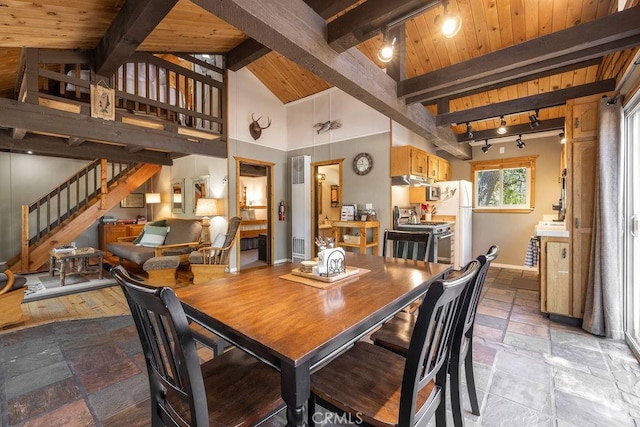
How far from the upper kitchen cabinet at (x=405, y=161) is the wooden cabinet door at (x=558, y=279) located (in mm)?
2144

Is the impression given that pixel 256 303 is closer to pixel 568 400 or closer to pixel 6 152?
pixel 568 400

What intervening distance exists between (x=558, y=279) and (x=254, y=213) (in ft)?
24.3

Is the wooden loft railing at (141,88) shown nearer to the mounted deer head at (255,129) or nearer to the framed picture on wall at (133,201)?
the mounted deer head at (255,129)

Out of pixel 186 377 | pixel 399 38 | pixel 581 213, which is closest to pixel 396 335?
pixel 186 377

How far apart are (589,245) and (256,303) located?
11.2ft

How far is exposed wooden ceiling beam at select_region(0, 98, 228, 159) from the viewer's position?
3.04 metres

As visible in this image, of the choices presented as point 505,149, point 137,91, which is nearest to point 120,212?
point 137,91

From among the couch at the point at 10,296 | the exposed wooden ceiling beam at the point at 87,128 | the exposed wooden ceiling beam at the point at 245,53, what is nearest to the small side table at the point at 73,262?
the couch at the point at 10,296

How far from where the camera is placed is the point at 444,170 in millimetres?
5949

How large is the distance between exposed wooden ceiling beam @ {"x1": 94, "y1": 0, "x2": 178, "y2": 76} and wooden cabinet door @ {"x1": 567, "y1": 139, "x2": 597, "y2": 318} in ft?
13.0

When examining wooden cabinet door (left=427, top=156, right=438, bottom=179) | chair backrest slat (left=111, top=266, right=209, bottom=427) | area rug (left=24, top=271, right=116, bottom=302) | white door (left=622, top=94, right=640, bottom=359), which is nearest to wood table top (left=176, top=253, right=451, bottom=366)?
chair backrest slat (left=111, top=266, right=209, bottom=427)

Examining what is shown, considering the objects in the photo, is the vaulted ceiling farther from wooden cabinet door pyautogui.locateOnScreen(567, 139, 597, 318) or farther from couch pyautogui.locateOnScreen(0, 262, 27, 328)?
couch pyautogui.locateOnScreen(0, 262, 27, 328)

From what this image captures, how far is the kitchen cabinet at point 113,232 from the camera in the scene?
650 centimetres

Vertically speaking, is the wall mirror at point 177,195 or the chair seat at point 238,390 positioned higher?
the wall mirror at point 177,195
